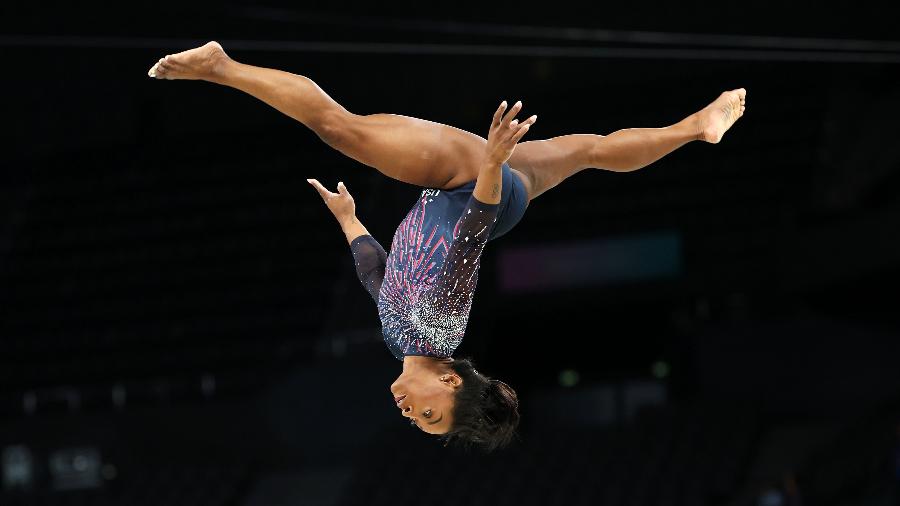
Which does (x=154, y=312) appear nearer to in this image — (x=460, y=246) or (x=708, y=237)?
(x=708, y=237)

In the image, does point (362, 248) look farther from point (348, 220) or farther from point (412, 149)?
point (412, 149)

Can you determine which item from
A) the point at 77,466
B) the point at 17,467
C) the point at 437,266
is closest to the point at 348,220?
the point at 437,266

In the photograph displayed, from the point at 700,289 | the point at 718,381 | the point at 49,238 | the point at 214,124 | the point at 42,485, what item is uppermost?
the point at 214,124

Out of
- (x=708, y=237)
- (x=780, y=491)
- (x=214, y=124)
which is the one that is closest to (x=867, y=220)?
(x=708, y=237)

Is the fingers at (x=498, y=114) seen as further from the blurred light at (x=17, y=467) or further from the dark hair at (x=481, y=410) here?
the blurred light at (x=17, y=467)

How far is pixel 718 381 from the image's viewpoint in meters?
12.7

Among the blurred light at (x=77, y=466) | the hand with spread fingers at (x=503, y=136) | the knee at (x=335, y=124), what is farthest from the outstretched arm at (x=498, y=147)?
the blurred light at (x=77, y=466)

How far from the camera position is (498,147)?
3.48 metres

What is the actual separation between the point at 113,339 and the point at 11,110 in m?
3.14

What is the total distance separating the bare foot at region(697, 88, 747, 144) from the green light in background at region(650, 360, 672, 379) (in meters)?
9.51

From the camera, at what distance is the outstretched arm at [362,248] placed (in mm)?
4242

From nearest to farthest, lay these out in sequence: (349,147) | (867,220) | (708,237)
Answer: (349,147) < (867,220) < (708,237)

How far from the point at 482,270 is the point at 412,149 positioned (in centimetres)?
962

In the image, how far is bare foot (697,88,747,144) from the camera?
A: 157 inches
